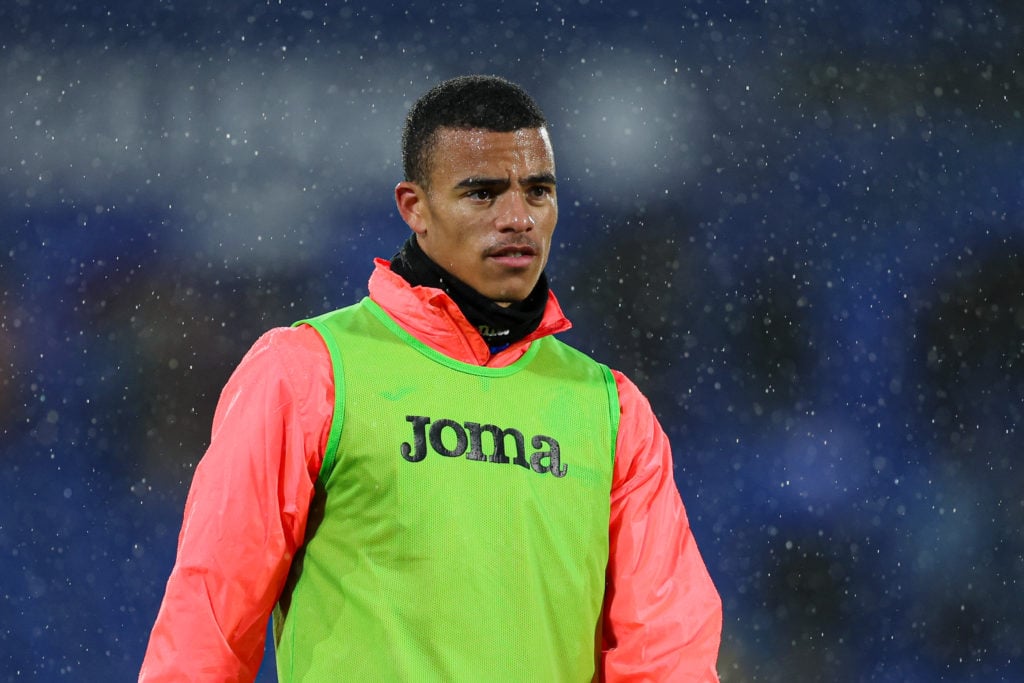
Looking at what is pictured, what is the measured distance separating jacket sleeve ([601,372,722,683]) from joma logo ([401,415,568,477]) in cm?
14

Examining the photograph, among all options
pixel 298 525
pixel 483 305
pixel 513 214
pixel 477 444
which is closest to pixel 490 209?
pixel 513 214

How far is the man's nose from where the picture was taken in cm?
174

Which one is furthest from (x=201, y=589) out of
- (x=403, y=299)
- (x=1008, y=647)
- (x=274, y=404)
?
(x=1008, y=647)

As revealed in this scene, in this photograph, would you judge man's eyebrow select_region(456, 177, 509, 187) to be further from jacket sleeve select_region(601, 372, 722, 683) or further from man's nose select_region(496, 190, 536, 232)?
jacket sleeve select_region(601, 372, 722, 683)

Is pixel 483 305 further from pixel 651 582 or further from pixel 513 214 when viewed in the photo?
pixel 651 582

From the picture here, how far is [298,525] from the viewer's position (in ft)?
5.18

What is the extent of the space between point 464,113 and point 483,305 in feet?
0.90

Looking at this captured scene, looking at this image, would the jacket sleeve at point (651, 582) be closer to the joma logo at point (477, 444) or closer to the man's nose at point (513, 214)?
the joma logo at point (477, 444)

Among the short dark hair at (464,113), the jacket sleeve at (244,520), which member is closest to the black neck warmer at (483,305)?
the short dark hair at (464,113)

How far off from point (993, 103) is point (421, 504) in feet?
11.6

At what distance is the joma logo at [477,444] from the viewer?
163cm

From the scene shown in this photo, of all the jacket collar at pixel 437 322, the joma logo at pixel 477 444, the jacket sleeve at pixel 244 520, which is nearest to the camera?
the jacket sleeve at pixel 244 520

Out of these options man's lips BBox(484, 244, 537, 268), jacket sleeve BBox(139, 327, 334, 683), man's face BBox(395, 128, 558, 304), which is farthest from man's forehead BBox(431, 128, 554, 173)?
jacket sleeve BBox(139, 327, 334, 683)

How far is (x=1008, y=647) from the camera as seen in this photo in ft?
14.4
